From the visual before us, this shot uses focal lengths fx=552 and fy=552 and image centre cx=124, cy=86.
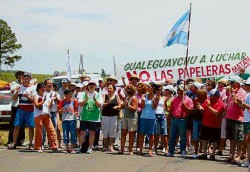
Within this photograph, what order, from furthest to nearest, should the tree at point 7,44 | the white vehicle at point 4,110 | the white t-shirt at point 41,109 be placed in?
the tree at point 7,44
the white vehicle at point 4,110
the white t-shirt at point 41,109

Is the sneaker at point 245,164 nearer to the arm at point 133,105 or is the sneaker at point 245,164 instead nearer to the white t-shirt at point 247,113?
the white t-shirt at point 247,113

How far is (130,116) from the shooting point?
13234 mm

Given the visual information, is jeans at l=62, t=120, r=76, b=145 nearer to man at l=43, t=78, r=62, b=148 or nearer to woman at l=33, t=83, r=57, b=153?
woman at l=33, t=83, r=57, b=153

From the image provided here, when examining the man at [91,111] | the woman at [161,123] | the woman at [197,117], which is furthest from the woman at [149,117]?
the man at [91,111]

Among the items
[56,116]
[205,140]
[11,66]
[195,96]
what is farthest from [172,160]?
[11,66]

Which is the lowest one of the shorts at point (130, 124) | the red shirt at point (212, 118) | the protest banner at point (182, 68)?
the shorts at point (130, 124)

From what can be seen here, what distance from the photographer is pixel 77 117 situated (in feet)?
45.5

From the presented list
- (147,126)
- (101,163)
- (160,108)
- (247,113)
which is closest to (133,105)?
(147,126)

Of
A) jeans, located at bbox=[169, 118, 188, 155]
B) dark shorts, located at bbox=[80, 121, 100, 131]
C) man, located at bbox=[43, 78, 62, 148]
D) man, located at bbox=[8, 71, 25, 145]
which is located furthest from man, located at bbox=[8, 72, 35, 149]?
jeans, located at bbox=[169, 118, 188, 155]

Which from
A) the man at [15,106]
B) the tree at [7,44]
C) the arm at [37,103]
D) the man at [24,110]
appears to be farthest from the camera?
the tree at [7,44]

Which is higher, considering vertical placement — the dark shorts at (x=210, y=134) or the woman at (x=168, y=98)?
the woman at (x=168, y=98)

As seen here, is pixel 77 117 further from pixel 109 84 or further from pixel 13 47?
pixel 13 47

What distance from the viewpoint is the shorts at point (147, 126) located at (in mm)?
13109

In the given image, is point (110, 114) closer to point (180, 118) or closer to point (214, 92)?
point (180, 118)
